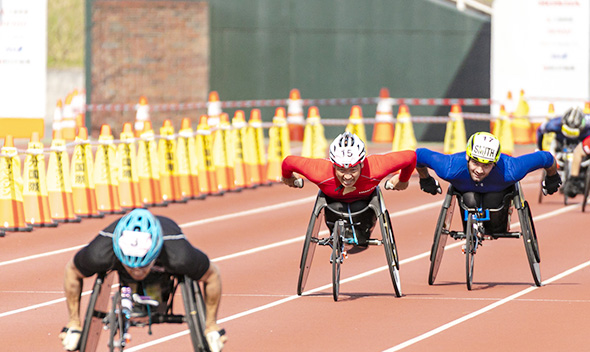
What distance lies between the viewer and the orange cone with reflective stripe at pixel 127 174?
22.4 metres

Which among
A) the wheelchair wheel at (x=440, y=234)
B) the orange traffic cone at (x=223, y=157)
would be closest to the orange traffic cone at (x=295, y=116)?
the orange traffic cone at (x=223, y=157)

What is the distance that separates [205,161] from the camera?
2516cm

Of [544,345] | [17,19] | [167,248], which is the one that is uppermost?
[17,19]

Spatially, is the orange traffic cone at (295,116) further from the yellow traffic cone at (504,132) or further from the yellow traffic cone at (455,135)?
the yellow traffic cone at (504,132)

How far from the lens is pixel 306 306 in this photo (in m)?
14.0

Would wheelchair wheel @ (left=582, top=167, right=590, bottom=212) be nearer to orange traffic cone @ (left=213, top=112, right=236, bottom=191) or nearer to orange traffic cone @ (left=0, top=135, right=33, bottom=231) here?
orange traffic cone @ (left=213, top=112, right=236, bottom=191)

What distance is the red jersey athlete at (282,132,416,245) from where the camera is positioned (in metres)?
13.6

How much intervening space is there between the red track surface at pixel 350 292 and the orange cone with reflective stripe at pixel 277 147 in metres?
4.61

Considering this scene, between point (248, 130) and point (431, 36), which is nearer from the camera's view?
point (248, 130)

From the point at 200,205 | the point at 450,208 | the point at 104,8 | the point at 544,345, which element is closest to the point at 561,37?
the point at 104,8

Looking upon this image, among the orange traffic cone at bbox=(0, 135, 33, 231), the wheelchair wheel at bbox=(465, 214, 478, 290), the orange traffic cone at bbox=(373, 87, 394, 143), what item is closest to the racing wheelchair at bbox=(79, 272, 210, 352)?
the wheelchair wheel at bbox=(465, 214, 478, 290)

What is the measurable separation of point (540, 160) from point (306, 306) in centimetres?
274

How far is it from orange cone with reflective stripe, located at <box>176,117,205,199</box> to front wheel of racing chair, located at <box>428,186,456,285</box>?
368 inches

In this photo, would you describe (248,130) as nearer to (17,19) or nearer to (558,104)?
(17,19)
